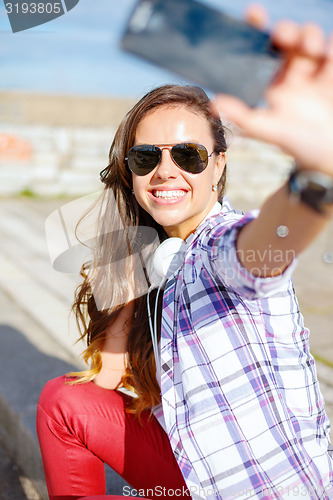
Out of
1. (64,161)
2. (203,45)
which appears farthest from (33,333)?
(64,161)

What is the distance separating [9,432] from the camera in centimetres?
232

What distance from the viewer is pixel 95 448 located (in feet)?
5.30

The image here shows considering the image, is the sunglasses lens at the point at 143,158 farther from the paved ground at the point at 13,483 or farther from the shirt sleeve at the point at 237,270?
the paved ground at the point at 13,483

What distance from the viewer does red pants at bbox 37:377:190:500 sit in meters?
1.58

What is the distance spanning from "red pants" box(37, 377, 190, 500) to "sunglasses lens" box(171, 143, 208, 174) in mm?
798

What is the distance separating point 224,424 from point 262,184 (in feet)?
25.7

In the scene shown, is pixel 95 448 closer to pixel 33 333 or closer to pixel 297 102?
pixel 297 102

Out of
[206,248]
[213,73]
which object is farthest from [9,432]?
[213,73]

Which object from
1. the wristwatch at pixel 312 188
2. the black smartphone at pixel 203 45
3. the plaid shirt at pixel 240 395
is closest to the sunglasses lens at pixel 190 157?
the plaid shirt at pixel 240 395

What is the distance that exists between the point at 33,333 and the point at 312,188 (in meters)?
2.62

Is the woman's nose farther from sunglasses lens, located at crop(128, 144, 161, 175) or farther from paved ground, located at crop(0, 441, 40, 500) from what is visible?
paved ground, located at crop(0, 441, 40, 500)

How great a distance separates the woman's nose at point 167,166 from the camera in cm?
142

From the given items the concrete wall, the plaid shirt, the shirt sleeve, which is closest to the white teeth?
the plaid shirt

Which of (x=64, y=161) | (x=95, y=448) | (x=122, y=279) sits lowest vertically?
(x=64, y=161)
